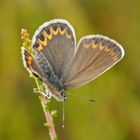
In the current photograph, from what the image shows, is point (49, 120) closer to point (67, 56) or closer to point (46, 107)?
point (46, 107)

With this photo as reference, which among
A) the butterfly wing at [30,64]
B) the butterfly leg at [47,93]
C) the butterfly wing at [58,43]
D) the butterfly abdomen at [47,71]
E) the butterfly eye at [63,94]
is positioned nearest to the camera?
the butterfly leg at [47,93]

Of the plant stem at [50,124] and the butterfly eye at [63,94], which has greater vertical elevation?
the butterfly eye at [63,94]

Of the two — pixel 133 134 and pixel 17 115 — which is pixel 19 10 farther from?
pixel 133 134

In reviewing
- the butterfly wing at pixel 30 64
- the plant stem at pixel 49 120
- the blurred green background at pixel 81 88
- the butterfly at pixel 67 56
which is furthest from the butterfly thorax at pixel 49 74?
the blurred green background at pixel 81 88

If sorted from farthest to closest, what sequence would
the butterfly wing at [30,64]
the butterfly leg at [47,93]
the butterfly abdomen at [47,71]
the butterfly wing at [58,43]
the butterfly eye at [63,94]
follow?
the butterfly wing at [58,43]
the butterfly abdomen at [47,71]
the butterfly eye at [63,94]
the butterfly wing at [30,64]
the butterfly leg at [47,93]

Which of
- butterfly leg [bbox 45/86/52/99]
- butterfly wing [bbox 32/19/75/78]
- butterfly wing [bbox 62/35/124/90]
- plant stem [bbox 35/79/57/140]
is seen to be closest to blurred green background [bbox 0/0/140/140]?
butterfly wing [bbox 32/19/75/78]

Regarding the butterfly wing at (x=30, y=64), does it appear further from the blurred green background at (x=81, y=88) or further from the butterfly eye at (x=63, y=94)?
the blurred green background at (x=81, y=88)
